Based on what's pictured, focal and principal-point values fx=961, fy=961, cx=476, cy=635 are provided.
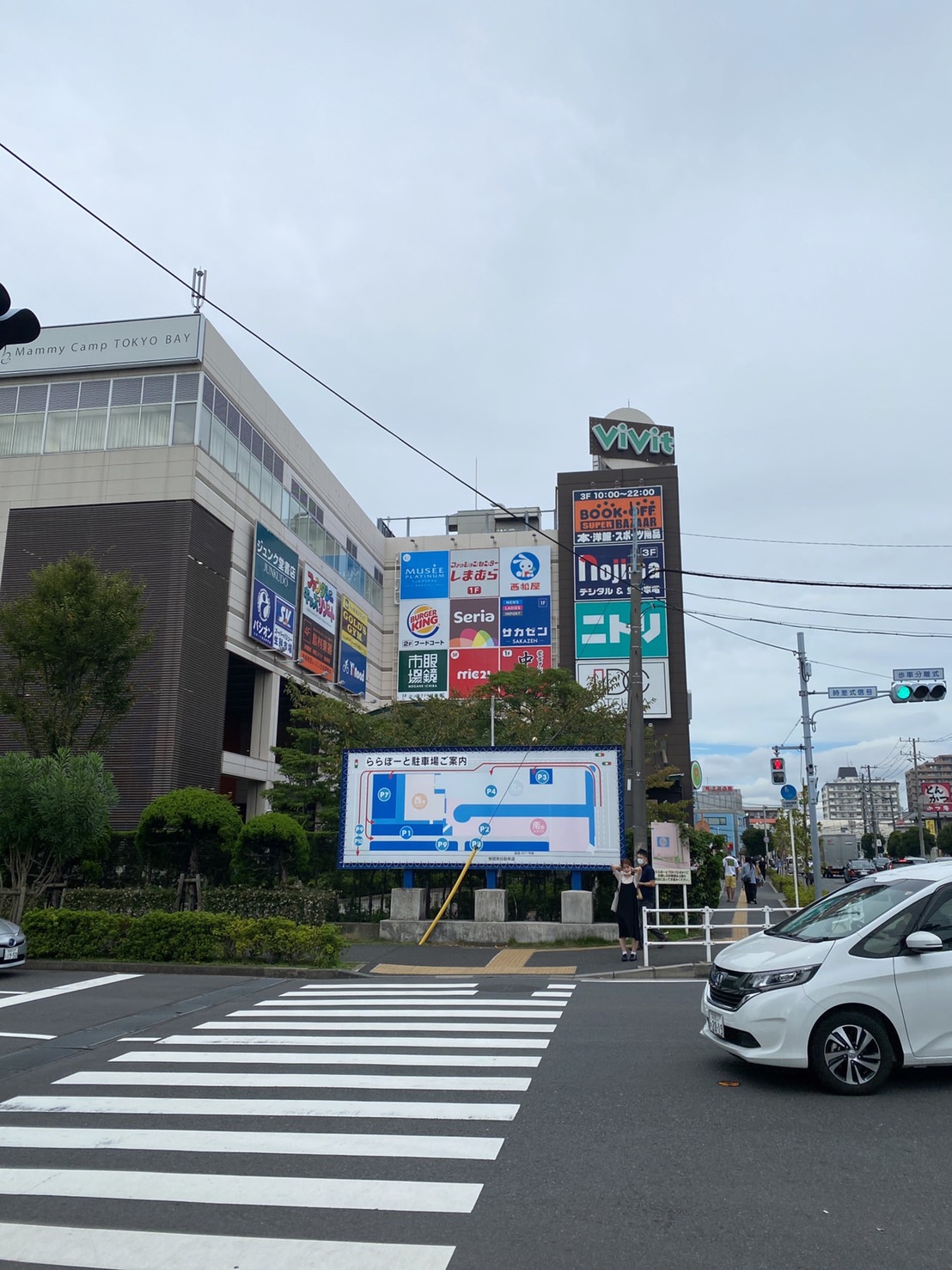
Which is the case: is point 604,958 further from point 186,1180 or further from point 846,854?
point 846,854

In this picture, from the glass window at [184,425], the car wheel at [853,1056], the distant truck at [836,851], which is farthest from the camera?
the distant truck at [836,851]

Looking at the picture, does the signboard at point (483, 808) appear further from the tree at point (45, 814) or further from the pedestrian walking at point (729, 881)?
the pedestrian walking at point (729, 881)

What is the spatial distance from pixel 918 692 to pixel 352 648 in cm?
3368

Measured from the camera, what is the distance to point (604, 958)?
15.8 metres

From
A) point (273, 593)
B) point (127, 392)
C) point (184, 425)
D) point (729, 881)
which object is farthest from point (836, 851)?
point (127, 392)

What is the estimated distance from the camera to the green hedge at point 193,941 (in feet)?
47.9

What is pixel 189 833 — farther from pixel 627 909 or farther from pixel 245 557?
pixel 245 557

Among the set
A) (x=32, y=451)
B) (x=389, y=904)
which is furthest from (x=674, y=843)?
(x=32, y=451)

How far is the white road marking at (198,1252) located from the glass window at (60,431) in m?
34.2

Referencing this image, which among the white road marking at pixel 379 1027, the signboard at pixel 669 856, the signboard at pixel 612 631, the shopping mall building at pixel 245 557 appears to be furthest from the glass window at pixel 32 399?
the white road marking at pixel 379 1027

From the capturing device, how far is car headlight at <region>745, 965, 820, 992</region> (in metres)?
7.01

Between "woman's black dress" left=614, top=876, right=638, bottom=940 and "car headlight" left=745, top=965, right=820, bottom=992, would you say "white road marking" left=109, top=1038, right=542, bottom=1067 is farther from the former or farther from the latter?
"woman's black dress" left=614, top=876, right=638, bottom=940

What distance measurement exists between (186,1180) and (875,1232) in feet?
11.8

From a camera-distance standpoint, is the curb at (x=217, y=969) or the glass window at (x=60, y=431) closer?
the curb at (x=217, y=969)
